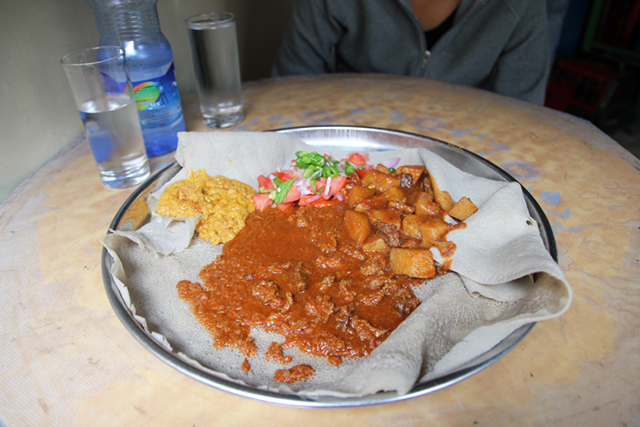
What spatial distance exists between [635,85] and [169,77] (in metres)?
4.36

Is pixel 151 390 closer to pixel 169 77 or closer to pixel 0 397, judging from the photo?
pixel 0 397

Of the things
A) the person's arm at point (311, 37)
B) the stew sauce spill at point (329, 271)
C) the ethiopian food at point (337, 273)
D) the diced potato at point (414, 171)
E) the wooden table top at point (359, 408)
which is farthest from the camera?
the person's arm at point (311, 37)

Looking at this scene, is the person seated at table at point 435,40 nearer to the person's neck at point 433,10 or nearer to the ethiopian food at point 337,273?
the person's neck at point 433,10

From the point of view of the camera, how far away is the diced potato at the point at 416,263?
45.9 inches

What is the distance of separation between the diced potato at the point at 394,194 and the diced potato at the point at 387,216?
8cm

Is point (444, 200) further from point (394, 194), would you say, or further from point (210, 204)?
point (210, 204)

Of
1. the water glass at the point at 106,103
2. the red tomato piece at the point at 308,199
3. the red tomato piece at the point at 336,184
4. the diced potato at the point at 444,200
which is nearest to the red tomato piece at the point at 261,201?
the red tomato piece at the point at 308,199

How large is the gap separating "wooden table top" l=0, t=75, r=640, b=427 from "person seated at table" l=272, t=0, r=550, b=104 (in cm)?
103

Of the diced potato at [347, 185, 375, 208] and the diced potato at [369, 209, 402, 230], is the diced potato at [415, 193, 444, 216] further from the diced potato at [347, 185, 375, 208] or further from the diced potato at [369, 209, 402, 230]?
the diced potato at [347, 185, 375, 208]

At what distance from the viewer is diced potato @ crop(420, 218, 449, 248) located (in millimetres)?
1230

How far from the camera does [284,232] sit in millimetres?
1371

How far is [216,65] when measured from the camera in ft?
5.85

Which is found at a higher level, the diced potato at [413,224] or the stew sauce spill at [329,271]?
the diced potato at [413,224]

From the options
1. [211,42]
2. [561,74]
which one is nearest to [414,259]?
[211,42]
